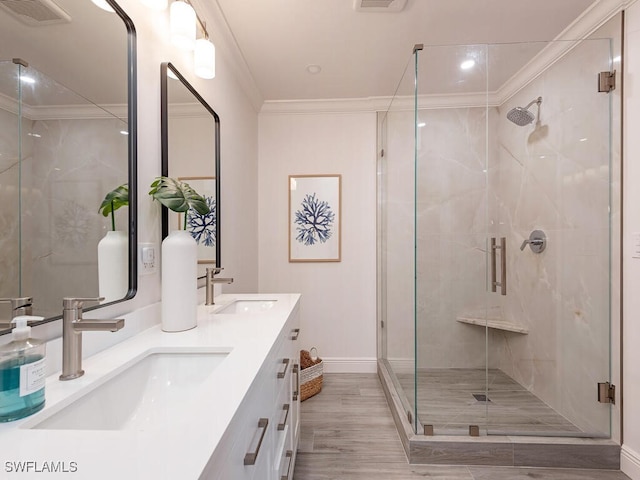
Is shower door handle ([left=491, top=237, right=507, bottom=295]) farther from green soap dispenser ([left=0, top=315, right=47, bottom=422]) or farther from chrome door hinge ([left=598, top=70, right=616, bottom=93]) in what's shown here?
green soap dispenser ([left=0, top=315, right=47, bottom=422])

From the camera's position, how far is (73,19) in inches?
37.2

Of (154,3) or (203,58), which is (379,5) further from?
(154,3)

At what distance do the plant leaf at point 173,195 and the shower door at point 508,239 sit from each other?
1378mm

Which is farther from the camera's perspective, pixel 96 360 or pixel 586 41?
pixel 586 41

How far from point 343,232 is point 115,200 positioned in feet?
7.12

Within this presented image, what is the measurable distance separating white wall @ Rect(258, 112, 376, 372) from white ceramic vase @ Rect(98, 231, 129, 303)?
1.97 metres

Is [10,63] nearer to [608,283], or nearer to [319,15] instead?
[319,15]

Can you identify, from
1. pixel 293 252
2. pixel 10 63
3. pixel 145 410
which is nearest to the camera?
pixel 10 63

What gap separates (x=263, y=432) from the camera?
855mm

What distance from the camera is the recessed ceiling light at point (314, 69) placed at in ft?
8.00

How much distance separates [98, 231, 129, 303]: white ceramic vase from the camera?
102cm

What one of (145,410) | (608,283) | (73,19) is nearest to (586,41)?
(608,283)

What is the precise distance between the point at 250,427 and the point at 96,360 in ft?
1.59

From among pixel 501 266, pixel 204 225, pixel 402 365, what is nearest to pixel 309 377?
pixel 402 365
